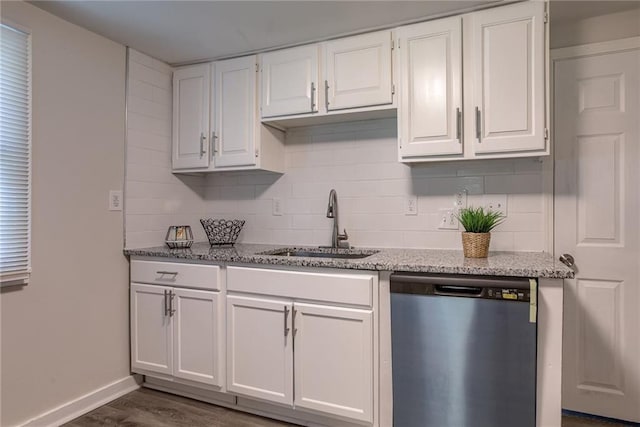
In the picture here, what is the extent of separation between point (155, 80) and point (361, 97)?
4.92 ft

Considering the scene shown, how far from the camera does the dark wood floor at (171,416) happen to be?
2.09 m

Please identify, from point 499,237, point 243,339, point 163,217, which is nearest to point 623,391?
point 499,237

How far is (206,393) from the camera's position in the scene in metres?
2.34

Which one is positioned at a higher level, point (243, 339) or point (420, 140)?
point (420, 140)

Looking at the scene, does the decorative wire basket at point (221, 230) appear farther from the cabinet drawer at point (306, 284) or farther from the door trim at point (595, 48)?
the door trim at point (595, 48)

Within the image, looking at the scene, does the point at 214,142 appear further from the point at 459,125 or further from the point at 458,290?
the point at 458,290

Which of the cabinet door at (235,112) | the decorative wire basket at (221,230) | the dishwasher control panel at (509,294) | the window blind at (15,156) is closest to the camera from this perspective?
the dishwasher control panel at (509,294)

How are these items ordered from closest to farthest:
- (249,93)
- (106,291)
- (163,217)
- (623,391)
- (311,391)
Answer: (311,391) < (623,391) < (106,291) < (249,93) < (163,217)

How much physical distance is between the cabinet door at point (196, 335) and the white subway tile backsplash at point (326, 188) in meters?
0.60

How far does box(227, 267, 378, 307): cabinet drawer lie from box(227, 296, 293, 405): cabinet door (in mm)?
68

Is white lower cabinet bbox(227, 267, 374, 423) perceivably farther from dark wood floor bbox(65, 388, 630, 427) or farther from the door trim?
the door trim

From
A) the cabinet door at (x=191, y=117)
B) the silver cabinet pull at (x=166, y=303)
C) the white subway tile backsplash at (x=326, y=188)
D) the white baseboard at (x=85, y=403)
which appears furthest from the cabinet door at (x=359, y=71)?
the white baseboard at (x=85, y=403)

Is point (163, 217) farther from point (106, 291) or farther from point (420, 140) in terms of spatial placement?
point (420, 140)

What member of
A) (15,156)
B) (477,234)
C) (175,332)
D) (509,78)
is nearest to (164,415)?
(175,332)
